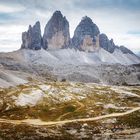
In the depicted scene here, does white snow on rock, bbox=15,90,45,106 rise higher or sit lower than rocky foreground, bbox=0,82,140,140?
higher

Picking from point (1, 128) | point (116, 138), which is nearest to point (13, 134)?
point (1, 128)

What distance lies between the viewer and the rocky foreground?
13588 cm

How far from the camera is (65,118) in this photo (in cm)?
16200

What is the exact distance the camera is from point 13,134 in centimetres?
13300

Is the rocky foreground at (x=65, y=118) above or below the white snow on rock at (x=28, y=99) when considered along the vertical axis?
below

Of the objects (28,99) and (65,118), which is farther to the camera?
(28,99)

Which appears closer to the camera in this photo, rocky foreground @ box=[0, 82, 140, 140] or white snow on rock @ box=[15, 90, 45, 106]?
rocky foreground @ box=[0, 82, 140, 140]

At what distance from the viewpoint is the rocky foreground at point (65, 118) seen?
446 feet

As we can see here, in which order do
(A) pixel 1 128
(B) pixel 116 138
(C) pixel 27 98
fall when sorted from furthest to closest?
(C) pixel 27 98 → (A) pixel 1 128 → (B) pixel 116 138

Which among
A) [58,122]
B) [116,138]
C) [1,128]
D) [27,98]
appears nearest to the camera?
[116,138]

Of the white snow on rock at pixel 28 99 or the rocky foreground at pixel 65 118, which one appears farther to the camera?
the white snow on rock at pixel 28 99

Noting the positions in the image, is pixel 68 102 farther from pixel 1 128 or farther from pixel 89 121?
pixel 1 128

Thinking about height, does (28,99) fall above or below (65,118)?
above

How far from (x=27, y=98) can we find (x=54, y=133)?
5825 centimetres
